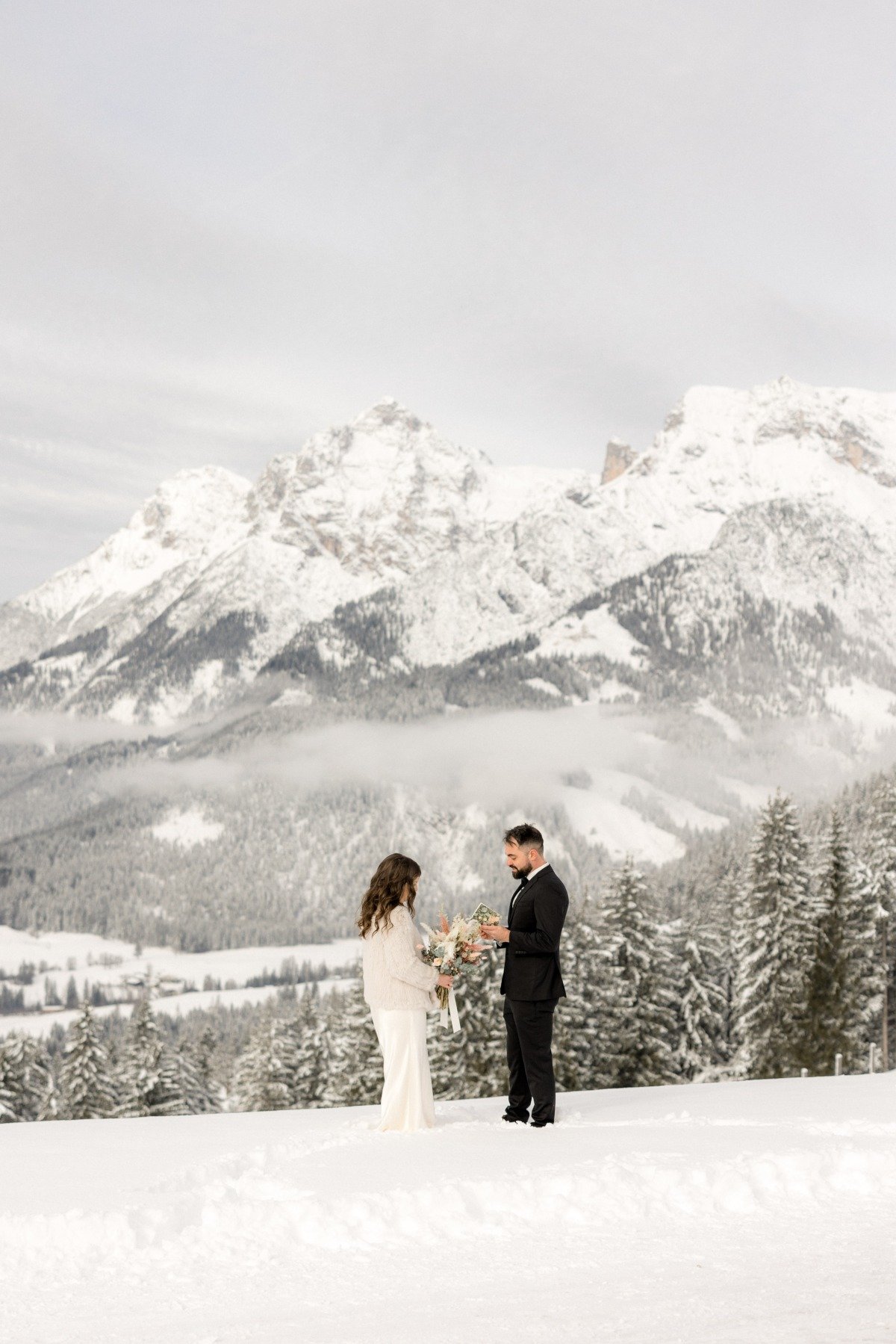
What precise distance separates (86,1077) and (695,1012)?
2600 cm

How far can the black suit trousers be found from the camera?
11.7 metres

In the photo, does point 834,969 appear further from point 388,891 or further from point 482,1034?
point 388,891

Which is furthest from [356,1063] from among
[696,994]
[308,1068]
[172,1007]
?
[172,1007]

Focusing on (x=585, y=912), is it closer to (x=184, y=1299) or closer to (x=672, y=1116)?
(x=672, y=1116)

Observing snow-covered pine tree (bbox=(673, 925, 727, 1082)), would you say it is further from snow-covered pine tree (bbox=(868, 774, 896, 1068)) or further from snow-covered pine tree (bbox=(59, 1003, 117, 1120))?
snow-covered pine tree (bbox=(59, 1003, 117, 1120))

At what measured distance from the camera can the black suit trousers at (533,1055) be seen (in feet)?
38.4

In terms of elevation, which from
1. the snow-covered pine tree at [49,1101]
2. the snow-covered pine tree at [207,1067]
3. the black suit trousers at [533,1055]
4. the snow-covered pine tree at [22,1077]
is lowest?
the snow-covered pine tree at [207,1067]

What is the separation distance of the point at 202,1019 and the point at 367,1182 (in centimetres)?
16983

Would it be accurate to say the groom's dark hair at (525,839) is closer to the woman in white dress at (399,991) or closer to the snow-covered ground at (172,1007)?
the woman in white dress at (399,991)

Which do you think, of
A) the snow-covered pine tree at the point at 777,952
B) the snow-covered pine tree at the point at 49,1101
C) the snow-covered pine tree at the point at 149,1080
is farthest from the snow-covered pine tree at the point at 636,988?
the snow-covered pine tree at the point at 49,1101

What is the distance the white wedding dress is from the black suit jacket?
0.88 meters

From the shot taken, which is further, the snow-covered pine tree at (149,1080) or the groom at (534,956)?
the snow-covered pine tree at (149,1080)

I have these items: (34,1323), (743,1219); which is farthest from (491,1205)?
(34,1323)

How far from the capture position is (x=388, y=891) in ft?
38.3
